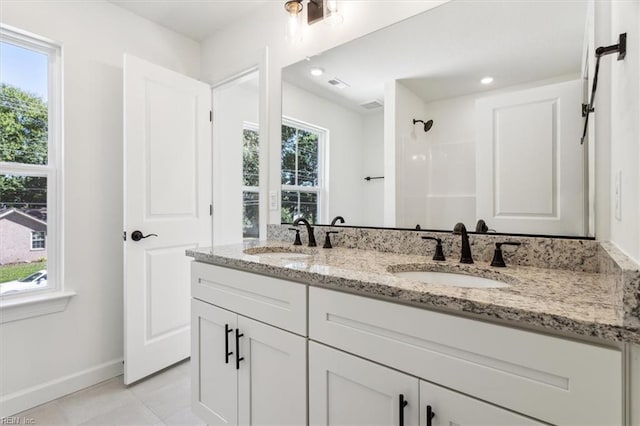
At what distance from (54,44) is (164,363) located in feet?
7.00

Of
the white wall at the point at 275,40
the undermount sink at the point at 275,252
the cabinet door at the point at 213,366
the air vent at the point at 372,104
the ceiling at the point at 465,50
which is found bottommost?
the cabinet door at the point at 213,366

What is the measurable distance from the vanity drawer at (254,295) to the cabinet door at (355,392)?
0.42 feet

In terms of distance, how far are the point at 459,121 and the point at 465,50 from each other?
12.1 inches

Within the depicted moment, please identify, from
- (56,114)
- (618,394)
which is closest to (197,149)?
(56,114)

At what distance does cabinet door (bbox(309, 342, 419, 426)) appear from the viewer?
832 millimetres

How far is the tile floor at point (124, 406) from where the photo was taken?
1647 mm

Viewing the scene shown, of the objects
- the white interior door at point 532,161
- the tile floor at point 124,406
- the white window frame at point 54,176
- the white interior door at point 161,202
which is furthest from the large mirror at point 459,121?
the white window frame at point 54,176

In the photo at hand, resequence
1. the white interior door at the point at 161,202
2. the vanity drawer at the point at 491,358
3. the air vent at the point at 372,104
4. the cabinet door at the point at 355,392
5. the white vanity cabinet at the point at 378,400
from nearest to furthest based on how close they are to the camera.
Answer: the vanity drawer at the point at 491,358
the white vanity cabinet at the point at 378,400
the cabinet door at the point at 355,392
the air vent at the point at 372,104
the white interior door at the point at 161,202

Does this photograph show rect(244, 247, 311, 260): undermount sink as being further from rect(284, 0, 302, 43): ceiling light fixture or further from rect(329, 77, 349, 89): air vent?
rect(284, 0, 302, 43): ceiling light fixture

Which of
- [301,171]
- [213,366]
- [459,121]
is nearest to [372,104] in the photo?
[459,121]

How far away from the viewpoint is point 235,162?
288cm

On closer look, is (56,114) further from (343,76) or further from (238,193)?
(343,76)

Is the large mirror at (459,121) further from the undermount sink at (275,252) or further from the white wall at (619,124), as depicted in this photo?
the undermount sink at (275,252)

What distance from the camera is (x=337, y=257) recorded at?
1354 millimetres
